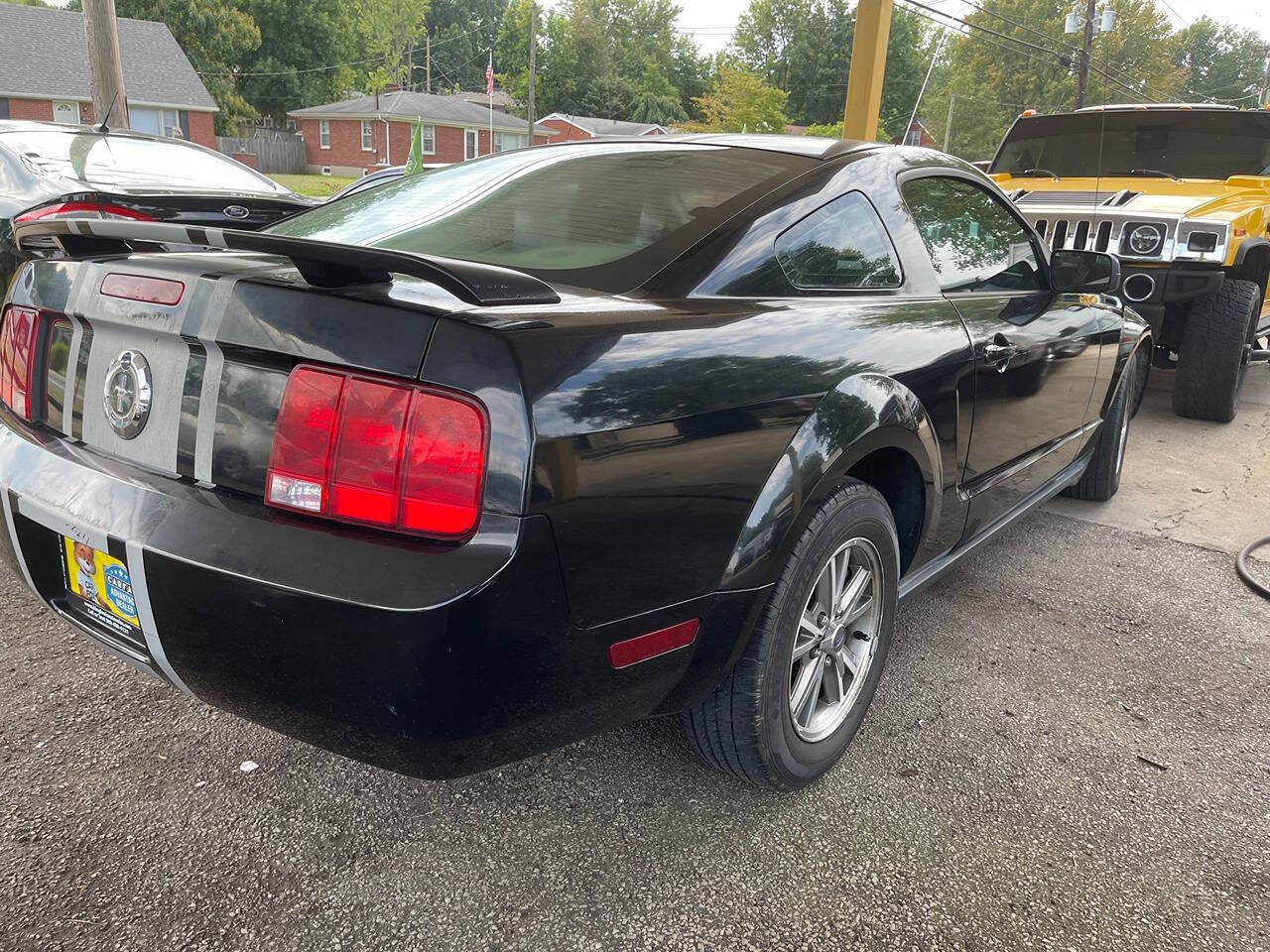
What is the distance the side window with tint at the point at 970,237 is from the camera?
260 centimetres

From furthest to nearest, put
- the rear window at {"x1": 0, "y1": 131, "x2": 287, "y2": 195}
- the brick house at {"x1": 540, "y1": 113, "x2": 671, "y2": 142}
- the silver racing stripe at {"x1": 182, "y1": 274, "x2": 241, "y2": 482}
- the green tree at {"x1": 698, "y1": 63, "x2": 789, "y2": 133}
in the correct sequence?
the brick house at {"x1": 540, "y1": 113, "x2": 671, "y2": 142} → the green tree at {"x1": 698, "y1": 63, "x2": 789, "y2": 133} → the rear window at {"x1": 0, "y1": 131, "x2": 287, "y2": 195} → the silver racing stripe at {"x1": 182, "y1": 274, "x2": 241, "y2": 482}

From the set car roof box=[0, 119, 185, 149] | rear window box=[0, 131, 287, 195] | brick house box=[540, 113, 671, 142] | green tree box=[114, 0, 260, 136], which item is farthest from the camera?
brick house box=[540, 113, 671, 142]

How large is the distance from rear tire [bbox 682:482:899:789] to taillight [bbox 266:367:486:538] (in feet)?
2.44

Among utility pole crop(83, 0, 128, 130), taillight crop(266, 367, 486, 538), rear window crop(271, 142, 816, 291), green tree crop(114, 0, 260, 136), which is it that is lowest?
taillight crop(266, 367, 486, 538)

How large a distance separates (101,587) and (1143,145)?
7.59 meters

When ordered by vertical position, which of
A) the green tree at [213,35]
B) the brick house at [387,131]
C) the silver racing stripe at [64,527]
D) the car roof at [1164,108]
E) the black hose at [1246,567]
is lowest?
the black hose at [1246,567]

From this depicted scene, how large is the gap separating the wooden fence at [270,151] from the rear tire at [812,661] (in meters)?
47.8

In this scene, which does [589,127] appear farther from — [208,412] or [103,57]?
[208,412]

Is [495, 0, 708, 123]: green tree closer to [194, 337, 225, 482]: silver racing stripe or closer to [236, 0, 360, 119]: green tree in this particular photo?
[236, 0, 360, 119]: green tree

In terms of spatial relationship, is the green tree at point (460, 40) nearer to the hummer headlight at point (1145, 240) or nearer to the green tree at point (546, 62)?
the green tree at point (546, 62)

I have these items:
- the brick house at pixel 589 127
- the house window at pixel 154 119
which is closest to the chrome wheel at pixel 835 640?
the house window at pixel 154 119

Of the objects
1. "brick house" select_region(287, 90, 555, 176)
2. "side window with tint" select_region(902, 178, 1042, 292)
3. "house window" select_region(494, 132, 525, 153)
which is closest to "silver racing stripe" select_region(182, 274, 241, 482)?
"side window with tint" select_region(902, 178, 1042, 292)

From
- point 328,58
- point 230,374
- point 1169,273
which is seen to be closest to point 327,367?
point 230,374

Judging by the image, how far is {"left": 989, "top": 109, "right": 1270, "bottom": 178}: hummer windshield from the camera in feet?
21.5
